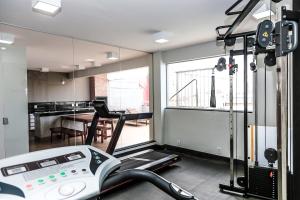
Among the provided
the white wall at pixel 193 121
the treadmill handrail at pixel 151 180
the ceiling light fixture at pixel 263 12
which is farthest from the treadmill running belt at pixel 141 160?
the ceiling light fixture at pixel 263 12

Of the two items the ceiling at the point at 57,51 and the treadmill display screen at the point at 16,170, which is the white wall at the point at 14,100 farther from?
the treadmill display screen at the point at 16,170

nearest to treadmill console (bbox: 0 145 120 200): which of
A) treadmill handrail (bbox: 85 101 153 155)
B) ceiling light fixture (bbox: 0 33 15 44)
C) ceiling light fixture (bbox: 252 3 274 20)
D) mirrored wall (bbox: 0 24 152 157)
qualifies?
treadmill handrail (bbox: 85 101 153 155)

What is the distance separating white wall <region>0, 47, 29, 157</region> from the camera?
302 cm

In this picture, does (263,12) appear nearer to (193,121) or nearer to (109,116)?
(109,116)

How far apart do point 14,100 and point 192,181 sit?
3065 millimetres

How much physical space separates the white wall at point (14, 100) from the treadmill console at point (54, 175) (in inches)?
104

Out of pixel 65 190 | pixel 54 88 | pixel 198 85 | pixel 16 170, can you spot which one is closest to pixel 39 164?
pixel 16 170

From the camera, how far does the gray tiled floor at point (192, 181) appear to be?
276cm

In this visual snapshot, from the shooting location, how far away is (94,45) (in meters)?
4.06

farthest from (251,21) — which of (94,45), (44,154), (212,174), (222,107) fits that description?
(44,154)

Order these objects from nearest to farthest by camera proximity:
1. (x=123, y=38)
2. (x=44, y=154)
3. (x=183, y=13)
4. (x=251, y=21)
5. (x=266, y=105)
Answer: (x=44, y=154) → (x=183, y=13) → (x=251, y=21) → (x=266, y=105) → (x=123, y=38)

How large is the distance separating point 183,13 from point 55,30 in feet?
6.72

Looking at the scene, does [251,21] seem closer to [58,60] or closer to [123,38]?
[123,38]

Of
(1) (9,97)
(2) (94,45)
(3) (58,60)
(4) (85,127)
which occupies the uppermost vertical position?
(2) (94,45)
